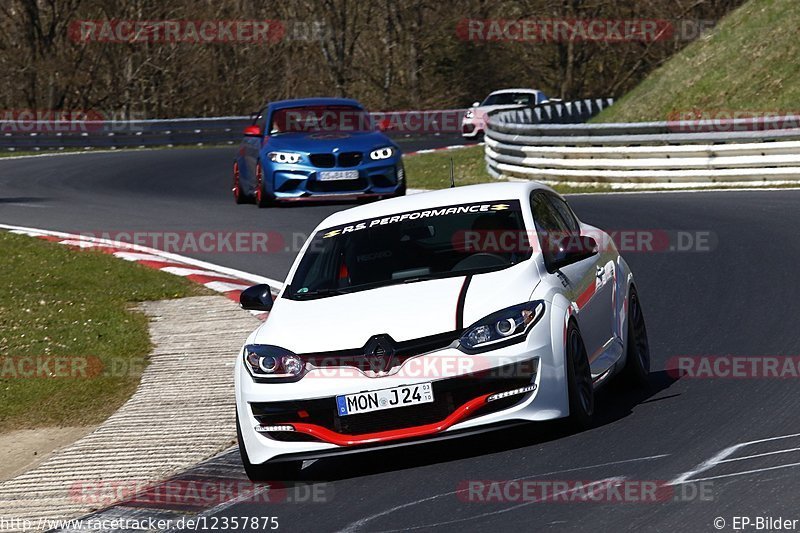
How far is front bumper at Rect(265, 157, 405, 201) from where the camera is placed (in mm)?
19406

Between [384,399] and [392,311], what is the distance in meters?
0.51

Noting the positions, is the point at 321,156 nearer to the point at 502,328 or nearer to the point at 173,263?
the point at 173,263

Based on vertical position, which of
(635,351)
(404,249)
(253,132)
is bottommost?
(253,132)

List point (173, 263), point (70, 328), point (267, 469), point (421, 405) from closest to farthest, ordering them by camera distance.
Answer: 1. point (421, 405)
2. point (267, 469)
3. point (70, 328)
4. point (173, 263)

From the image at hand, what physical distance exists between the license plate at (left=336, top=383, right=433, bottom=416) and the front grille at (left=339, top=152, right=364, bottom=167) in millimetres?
12478

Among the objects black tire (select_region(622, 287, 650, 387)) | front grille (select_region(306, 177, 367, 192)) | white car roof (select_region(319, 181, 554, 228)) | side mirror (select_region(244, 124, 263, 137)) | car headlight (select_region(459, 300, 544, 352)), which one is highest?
white car roof (select_region(319, 181, 554, 228))

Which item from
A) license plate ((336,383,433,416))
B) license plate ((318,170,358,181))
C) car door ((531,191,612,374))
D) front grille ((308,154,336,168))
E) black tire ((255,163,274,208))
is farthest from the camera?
black tire ((255,163,274,208))

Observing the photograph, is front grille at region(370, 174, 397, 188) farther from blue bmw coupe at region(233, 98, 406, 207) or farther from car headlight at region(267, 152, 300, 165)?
car headlight at region(267, 152, 300, 165)

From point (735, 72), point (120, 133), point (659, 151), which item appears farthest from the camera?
point (120, 133)

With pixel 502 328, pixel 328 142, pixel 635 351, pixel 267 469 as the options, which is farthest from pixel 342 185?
pixel 502 328

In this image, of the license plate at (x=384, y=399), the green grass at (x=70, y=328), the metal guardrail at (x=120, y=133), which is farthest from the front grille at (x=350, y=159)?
the metal guardrail at (x=120, y=133)

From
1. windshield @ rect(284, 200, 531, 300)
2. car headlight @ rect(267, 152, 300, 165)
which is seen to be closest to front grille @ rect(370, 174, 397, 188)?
car headlight @ rect(267, 152, 300, 165)

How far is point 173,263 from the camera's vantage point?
1647 centimetres

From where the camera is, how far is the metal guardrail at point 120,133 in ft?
124
